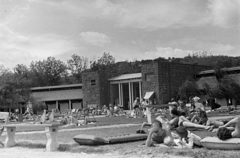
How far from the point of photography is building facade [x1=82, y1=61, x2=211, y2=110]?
46938 millimetres

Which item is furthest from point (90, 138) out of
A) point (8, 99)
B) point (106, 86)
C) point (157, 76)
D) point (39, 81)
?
point (39, 81)

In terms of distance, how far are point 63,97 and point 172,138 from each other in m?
52.8

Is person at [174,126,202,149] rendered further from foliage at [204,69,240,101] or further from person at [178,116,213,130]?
foliage at [204,69,240,101]

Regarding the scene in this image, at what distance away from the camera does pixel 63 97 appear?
60.1m

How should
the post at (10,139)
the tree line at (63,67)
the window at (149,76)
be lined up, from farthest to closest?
the tree line at (63,67) < the window at (149,76) < the post at (10,139)

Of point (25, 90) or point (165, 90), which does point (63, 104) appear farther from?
point (165, 90)

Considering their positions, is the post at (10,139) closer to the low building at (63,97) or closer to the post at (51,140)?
the post at (51,140)

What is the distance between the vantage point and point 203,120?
475 inches

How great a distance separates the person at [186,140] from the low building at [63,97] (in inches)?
2046

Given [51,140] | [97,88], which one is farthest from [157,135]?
[97,88]

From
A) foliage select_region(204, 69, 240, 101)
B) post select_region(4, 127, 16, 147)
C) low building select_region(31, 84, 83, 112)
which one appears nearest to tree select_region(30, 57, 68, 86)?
low building select_region(31, 84, 83, 112)

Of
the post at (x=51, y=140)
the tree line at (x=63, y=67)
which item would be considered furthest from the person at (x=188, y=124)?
the tree line at (x=63, y=67)

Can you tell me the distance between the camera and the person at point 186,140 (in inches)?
315

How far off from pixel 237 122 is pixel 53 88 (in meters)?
57.3
